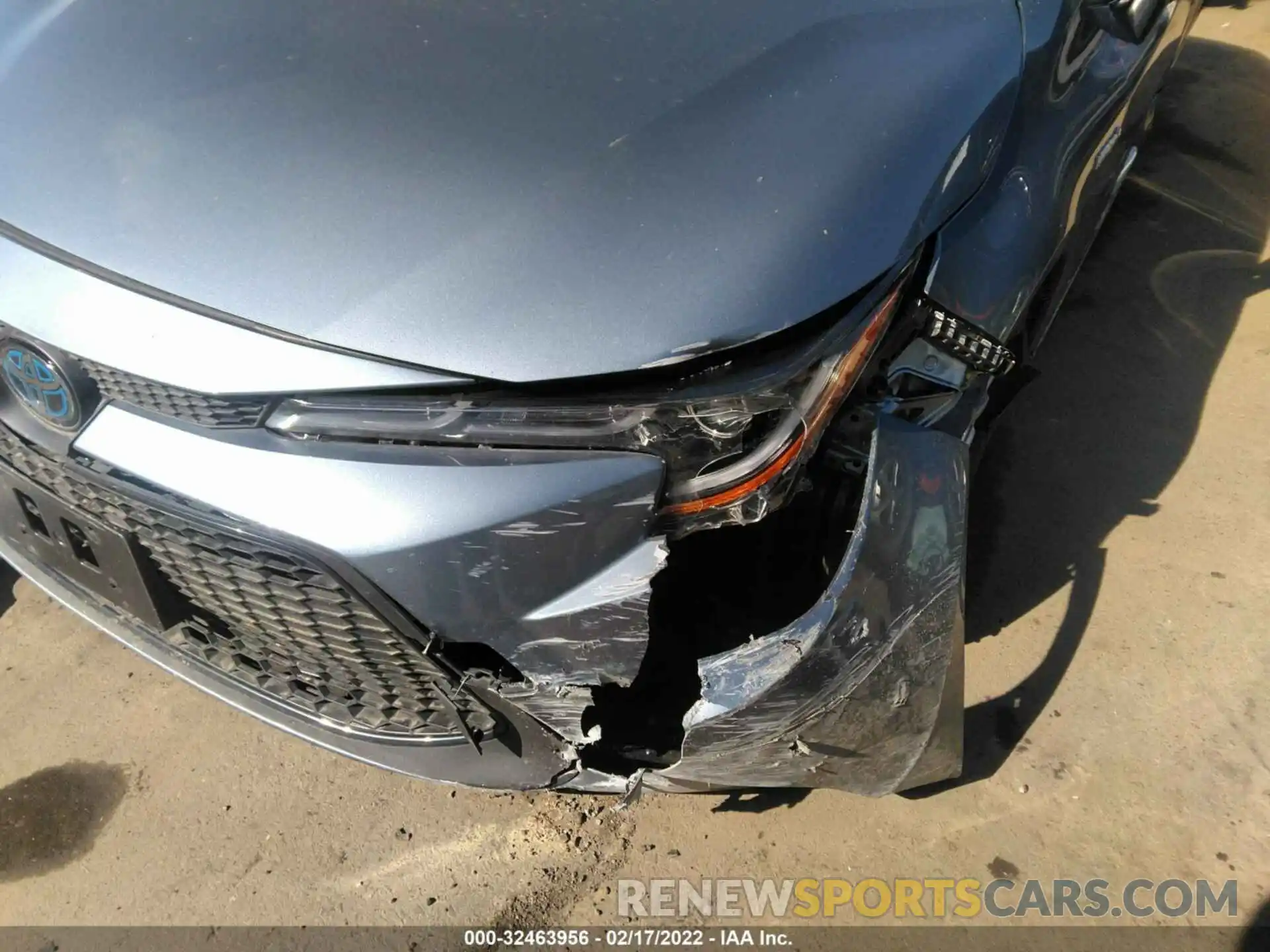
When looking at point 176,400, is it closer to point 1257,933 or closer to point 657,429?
point 657,429

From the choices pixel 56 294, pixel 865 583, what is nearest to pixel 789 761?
pixel 865 583

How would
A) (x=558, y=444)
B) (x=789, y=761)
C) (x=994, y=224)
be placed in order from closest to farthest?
(x=558, y=444), (x=789, y=761), (x=994, y=224)

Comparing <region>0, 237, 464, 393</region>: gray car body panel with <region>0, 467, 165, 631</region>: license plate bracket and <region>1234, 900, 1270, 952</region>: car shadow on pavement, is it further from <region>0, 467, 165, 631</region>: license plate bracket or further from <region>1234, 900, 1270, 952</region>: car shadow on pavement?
<region>1234, 900, 1270, 952</region>: car shadow on pavement

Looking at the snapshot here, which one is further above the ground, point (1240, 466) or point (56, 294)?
point (56, 294)

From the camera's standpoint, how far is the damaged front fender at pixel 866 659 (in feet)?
4.62

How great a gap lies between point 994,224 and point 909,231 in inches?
13.6

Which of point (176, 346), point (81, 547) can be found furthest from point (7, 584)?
point (176, 346)

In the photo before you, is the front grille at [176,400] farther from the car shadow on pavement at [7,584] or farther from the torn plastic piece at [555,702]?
the car shadow on pavement at [7,584]

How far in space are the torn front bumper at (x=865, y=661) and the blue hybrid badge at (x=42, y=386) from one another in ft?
3.23

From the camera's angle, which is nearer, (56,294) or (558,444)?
(558,444)

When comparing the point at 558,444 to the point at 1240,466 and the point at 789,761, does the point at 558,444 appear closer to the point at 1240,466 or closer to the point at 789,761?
the point at 789,761

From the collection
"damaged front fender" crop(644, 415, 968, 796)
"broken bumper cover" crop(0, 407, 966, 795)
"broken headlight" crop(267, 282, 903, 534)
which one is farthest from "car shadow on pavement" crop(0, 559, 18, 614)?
"damaged front fender" crop(644, 415, 968, 796)

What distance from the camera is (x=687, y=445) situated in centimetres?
134

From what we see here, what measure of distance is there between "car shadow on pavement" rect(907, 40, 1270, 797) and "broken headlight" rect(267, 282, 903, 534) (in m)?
0.99
